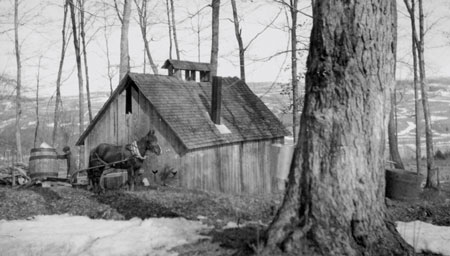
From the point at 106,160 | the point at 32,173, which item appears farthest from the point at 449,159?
the point at 32,173

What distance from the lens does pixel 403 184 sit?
12445 millimetres

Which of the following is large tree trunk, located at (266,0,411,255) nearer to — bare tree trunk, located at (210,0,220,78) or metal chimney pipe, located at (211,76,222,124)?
metal chimney pipe, located at (211,76,222,124)

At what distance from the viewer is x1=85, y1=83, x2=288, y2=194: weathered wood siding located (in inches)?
645

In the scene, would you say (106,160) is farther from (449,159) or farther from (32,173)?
(449,159)

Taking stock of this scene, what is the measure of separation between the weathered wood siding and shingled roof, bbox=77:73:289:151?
394 millimetres

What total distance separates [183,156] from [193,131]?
1.30 metres

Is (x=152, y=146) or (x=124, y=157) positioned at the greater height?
(x=152, y=146)

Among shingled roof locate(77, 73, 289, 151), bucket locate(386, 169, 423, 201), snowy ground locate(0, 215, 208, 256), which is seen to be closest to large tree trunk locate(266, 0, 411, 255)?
snowy ground locate(0, 215, 208, 256)

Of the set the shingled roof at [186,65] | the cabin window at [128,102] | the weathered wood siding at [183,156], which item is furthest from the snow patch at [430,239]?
the shingled roof at [186,65]

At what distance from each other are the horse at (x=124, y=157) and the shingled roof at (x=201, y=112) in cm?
209

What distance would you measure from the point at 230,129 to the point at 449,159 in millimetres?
25429

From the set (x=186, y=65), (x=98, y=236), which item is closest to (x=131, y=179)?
(x=98, y=236)

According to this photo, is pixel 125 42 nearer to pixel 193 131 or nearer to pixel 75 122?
pixel 193 131

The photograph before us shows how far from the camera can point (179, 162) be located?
16266mm
